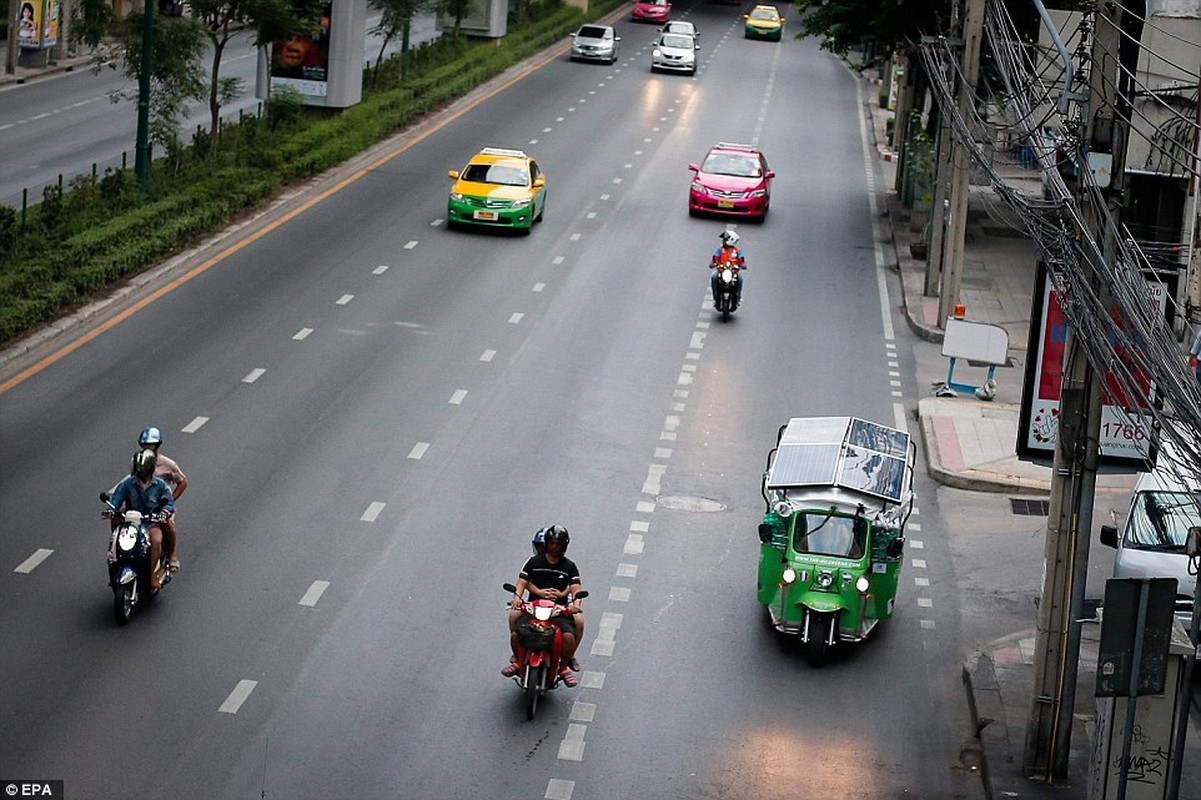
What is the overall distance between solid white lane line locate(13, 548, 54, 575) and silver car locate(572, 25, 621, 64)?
168 feet

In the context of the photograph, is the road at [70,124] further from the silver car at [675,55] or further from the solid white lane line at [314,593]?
the solid white lane line at [314,593]

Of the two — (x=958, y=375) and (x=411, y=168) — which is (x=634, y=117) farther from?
(x=958, y=375)

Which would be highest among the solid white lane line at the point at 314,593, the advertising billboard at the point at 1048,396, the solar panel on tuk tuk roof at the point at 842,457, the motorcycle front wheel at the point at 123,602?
the advertising billboard at the point at 1048,396

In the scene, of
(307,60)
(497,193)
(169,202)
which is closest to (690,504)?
(169,202)

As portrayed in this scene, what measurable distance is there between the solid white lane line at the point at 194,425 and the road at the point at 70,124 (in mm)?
14191

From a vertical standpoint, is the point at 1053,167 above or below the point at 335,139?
above

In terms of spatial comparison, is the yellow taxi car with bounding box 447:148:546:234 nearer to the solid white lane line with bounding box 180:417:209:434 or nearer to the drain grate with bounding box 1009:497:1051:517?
the solid white lane line with bounding box 180:417:209:434

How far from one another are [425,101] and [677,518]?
32047mm

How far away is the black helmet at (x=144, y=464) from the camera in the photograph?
17531 mm

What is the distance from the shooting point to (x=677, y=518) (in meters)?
22.0

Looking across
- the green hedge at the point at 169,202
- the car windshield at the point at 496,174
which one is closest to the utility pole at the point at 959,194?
the car windshield at the point at 496,174

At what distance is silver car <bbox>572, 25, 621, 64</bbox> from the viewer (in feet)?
224

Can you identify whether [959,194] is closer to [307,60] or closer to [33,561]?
[33,561]

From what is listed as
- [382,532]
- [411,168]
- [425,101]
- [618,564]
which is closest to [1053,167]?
[618,564]
